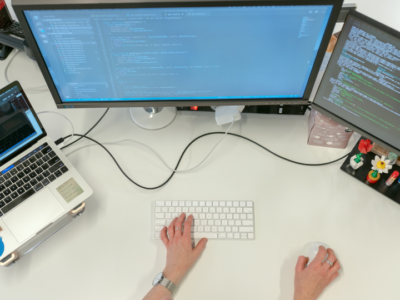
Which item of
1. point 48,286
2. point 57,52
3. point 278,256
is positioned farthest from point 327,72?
point 48,286

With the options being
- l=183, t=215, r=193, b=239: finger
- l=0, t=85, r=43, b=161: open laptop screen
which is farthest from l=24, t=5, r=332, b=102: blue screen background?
l=183, t=215, r=193, b=239: finger

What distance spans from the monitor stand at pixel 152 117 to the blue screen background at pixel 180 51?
16cm

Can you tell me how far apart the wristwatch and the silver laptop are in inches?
11.5

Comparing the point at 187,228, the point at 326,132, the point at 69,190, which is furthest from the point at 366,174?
the point at 69,190

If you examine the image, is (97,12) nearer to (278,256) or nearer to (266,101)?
(266,101)

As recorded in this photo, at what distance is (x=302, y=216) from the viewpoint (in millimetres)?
961

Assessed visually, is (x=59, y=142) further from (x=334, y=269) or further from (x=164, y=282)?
(x=334, y=269)

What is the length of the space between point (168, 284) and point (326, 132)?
617mm

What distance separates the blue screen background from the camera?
75 centimetres

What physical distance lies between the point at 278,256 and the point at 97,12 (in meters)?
0.74

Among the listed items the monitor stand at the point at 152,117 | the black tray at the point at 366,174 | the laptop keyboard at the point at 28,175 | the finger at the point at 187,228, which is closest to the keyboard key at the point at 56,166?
the laptop keyboard at the point at 28,175

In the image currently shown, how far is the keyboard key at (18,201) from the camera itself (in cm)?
89

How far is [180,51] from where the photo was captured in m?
0.83

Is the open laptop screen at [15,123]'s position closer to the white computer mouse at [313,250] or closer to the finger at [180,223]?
the finger at [180,223]
